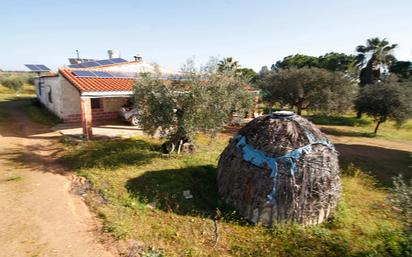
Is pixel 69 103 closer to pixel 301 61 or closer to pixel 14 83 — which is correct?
pixel 14 83

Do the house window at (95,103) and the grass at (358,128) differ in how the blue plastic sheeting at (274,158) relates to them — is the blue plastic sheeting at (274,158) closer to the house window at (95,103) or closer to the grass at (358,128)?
the house window at (95,103)

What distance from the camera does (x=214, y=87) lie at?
39.8ft

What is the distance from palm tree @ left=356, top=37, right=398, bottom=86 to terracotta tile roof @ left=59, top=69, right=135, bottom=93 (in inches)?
1269

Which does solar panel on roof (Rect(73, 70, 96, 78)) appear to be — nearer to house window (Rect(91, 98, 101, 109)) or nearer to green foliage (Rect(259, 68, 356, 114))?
house window (Rect(91, 98, 101, 109))

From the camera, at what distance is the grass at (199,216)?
7.06 m

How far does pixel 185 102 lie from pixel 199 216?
17.8ft

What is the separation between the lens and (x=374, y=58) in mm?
34375

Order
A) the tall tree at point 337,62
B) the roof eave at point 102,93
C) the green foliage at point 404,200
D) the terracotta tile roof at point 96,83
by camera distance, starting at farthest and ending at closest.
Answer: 1. the tall tree at point 337,62
2. the terracotta tile roof at point 96,83
3. the roof eave at point 102,93
4. the green foliage at point 404,200

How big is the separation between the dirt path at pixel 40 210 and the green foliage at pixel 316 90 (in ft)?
71.1

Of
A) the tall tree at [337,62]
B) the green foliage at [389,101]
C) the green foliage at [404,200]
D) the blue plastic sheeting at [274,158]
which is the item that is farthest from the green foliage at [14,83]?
the tall tree at [337,62]

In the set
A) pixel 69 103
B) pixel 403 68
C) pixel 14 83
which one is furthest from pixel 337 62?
pixel 14 83

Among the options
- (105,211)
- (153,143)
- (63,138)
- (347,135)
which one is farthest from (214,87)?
(347,135)

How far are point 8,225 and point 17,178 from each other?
12.1 ft

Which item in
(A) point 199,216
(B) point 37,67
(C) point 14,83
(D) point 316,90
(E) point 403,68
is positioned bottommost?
(A) point 199,216
